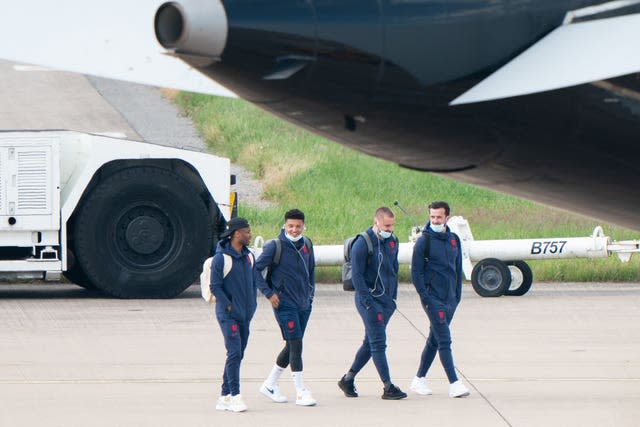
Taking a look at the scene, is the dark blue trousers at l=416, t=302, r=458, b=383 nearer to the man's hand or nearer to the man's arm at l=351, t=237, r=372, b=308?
the man's arm at l=351, t=237, r=372, b=308

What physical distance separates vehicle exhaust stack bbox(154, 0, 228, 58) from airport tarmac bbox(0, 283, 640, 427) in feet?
17.8

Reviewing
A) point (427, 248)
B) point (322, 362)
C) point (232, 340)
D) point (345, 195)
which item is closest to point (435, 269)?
point (427, 248)

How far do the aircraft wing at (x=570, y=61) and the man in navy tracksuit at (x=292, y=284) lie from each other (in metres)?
5.09

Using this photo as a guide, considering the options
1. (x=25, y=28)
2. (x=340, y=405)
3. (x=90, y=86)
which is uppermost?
(x=90, y=86)

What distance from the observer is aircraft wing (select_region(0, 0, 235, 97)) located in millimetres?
4574

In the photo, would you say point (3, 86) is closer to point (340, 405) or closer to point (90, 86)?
point (90, 86)

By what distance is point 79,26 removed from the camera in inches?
183

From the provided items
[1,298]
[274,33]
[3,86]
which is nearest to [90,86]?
[3,86]

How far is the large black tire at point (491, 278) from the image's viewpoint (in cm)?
1691

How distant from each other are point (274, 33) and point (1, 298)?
12732 mm

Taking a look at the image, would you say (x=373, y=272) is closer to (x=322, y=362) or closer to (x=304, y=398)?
(x=304, y=398)

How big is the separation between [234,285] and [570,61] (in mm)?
5138

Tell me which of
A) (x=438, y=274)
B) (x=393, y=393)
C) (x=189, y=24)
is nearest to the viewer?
(x=189, y=24)

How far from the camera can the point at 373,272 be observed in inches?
407
